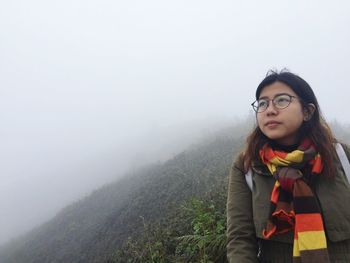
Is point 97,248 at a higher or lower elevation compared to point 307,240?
lower

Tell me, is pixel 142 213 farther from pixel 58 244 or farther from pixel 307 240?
pixel 307 240

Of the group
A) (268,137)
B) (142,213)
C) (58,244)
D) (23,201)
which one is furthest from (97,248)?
(23,201)

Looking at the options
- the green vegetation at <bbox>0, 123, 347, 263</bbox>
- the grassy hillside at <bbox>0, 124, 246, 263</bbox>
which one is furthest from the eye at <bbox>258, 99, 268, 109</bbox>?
the grassy hillside at <bbox>0, 124, 246, 263</bbox>

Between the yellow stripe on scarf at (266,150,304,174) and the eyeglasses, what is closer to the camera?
the yellow stripe on scarf at (266,150,304,174)

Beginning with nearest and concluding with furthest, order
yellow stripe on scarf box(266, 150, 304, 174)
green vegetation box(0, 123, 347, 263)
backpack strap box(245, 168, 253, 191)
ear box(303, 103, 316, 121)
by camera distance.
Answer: yellow stripe on scarf box(266, 150, 304, 174) < backpack strap box(245, 168, 253, 191) < ear box(303, 103, 316, 121) < green vegetation box(0, 123, 347, 263)

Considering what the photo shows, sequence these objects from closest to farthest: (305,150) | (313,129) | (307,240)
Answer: (307,240), (305,150), (313,129)

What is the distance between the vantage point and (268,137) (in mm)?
2406

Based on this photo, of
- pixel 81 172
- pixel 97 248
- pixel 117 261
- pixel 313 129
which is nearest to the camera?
pixel 313 129

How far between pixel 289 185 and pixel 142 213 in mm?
18298

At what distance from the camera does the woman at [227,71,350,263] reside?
6.59 feet

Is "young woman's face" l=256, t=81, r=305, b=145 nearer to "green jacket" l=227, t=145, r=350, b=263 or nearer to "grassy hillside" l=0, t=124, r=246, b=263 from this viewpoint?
"green jacket" l=227, t=145, r=350, b=263

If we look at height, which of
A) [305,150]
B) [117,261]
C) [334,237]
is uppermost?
[305,150]

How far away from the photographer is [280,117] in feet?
7.63

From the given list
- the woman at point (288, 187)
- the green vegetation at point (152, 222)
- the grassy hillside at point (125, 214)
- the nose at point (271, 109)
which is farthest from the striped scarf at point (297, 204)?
the grassy hillside at point (125, 214)
